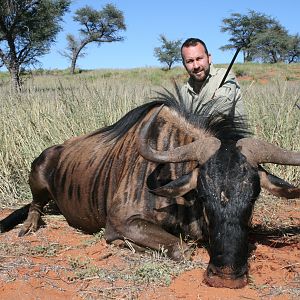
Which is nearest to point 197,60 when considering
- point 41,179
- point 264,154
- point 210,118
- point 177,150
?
point 210,118

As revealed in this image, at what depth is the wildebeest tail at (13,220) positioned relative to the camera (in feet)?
16.8

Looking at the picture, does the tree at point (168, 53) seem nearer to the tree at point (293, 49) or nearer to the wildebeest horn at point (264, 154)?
the tree at point (293, 49)

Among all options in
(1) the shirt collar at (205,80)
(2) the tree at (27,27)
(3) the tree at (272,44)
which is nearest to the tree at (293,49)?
(3) the tree at (272,44)

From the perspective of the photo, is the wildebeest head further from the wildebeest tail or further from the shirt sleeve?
the wildebeest tail

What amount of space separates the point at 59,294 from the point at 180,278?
84 cm

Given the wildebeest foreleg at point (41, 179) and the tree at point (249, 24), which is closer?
the wildebeest foreleg at point (41, 179)

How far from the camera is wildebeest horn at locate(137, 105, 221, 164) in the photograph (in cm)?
358

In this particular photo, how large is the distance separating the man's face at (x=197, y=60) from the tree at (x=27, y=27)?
41.4 ft

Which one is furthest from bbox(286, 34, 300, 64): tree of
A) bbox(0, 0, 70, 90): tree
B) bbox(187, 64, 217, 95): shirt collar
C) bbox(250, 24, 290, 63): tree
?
bbox(187, 64, 217, 95): shirt collar

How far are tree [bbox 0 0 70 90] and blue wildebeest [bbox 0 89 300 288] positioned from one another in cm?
1259

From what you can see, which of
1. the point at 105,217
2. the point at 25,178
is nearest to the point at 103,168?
the point at 105,217

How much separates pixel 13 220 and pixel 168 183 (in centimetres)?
226

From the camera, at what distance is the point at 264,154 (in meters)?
3.56

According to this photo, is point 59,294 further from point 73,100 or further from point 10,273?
point 73,100
